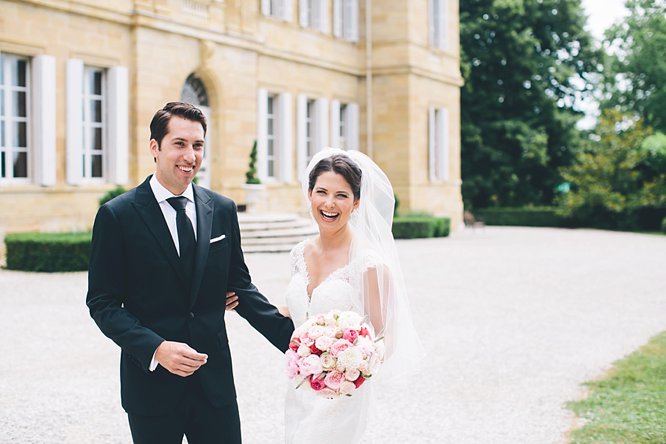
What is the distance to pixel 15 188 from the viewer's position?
15.8 m

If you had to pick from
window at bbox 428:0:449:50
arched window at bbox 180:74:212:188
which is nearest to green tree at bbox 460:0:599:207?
window at bbox 428:0:449:50

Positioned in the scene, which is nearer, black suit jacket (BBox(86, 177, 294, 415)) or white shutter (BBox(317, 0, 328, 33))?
black suit jacket (BBox(86, 177, 294, 415))

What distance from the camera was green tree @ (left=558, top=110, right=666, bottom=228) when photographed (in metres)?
29.9

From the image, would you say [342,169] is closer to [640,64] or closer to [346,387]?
[346,387]

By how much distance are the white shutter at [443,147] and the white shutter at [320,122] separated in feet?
16.0

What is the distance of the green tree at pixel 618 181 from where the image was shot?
98.1 feet

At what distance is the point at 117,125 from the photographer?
1756 centimetres

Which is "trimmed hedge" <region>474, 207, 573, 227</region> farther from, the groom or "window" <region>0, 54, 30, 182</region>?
the groom

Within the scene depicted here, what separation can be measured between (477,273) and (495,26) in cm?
2055

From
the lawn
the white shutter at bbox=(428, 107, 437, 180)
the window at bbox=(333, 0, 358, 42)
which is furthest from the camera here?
the white shutter at bbox=(428, 107, 437, 180)

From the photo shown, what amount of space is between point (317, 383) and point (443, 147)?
83.0 feet

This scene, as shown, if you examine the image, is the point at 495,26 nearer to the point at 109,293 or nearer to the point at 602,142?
the point at 602,142

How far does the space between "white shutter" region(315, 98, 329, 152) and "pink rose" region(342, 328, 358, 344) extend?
69.7 ft

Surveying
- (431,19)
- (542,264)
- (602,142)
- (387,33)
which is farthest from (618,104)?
(542,264)
